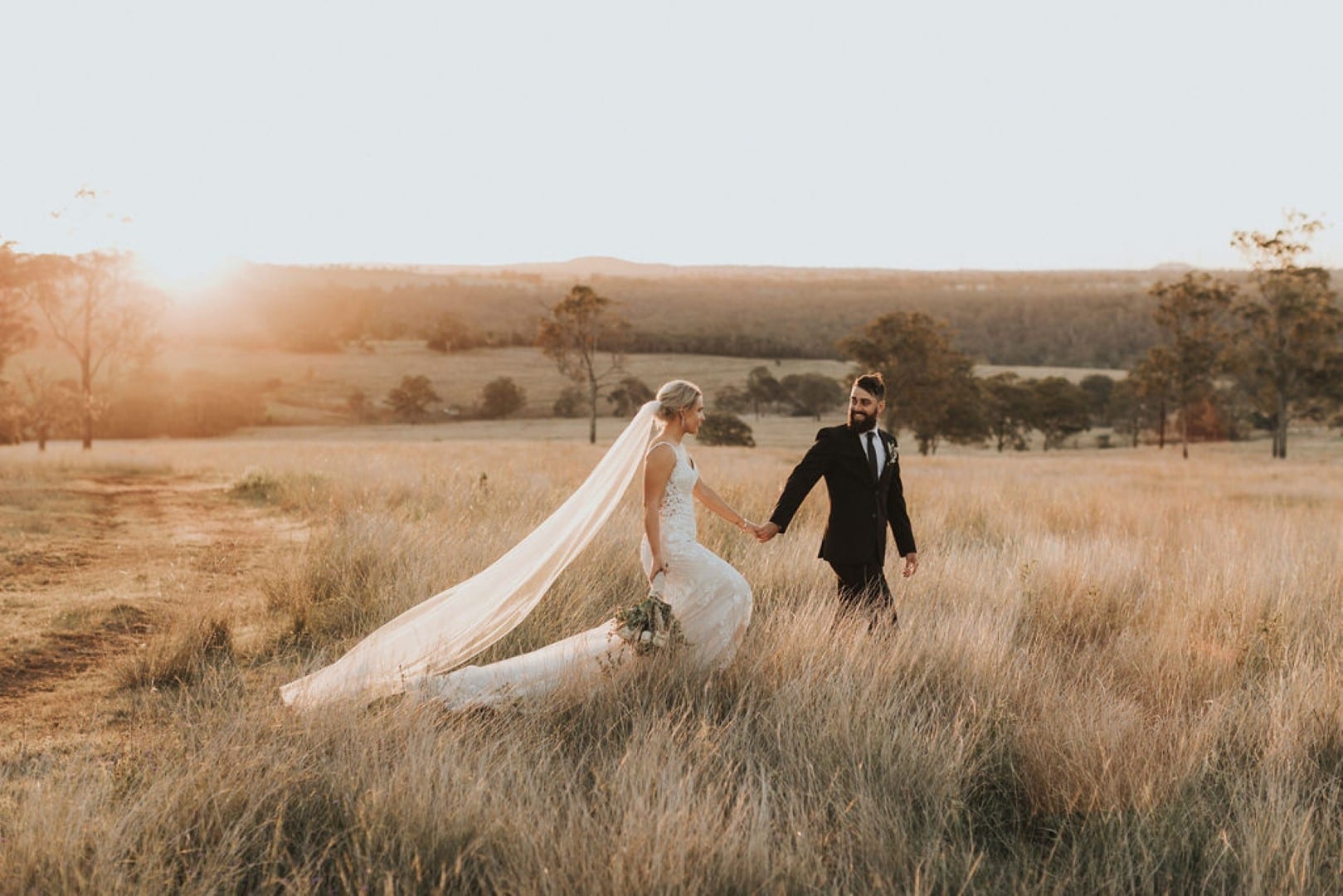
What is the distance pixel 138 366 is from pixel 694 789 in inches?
1642

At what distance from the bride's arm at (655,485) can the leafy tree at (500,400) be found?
77.7 meters

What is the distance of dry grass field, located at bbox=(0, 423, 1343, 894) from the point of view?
3457 millimetres

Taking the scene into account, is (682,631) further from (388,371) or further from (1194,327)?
(388,371)

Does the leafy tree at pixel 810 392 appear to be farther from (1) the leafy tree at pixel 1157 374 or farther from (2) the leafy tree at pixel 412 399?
(1) the leafy tree at pixel 1157 374

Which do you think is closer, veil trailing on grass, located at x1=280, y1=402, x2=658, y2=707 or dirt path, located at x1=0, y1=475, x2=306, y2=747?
veil trailing on grass, located at x1=280, y1=402, x2=658, y2=707

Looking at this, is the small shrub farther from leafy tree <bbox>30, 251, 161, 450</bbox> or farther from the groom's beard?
leafy tree <bbox>30, 251, 161, 450</bbox>

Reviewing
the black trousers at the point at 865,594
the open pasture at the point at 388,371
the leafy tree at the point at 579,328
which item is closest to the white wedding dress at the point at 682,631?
the black trousers at the point at 865,594

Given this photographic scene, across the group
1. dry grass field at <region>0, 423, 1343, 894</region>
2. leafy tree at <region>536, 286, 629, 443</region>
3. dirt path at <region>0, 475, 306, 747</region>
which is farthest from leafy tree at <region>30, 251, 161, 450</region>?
dry grass field at <region>0, 423, 1343, 894</region>

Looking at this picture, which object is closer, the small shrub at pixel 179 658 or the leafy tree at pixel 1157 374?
the small shrub at pixel 179 658

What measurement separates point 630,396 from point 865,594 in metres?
73.6

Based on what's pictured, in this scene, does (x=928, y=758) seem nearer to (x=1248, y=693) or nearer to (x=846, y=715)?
(x=846, y=715)

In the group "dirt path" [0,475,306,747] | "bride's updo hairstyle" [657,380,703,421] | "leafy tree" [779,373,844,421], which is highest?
"bride's updo hairstyle" [657,380,703,421]

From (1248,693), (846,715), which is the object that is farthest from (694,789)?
(1248,693)

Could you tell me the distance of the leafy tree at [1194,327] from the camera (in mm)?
47812
